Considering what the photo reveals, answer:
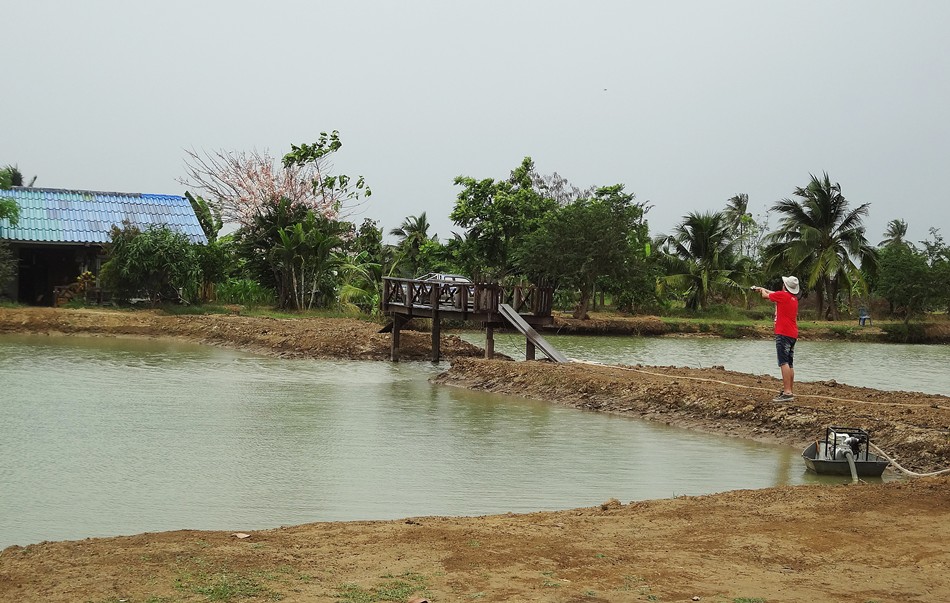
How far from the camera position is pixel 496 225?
40844mm

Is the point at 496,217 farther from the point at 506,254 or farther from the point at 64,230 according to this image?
the point at 64,230

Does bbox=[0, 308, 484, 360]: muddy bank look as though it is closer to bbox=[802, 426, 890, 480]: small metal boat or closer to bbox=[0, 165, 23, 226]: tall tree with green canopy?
bbox=[0, 165, 23, 226]: tall tree with green canopy

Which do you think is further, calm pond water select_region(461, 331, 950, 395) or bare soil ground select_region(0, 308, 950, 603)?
calm pond water select_region(461, 331, 950, 395)

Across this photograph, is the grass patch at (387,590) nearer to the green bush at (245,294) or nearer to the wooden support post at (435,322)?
the wooden support post at (435,322)

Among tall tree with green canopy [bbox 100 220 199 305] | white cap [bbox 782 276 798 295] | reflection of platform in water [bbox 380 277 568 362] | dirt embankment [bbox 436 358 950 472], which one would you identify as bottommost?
dirt embankment [bbox 436 358 950 472]

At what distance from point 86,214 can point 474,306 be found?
18.5 m

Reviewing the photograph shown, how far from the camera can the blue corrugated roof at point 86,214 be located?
1316 inches

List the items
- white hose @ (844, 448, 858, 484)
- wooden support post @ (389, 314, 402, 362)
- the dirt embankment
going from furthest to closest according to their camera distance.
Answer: wooden support post @ (389, 314, 402, 362) → the dirt embankment → white hose @ (844, 448, 858, 484)

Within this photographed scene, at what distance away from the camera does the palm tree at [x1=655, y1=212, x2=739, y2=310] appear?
43.9m

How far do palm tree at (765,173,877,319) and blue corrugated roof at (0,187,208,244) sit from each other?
2591 cm

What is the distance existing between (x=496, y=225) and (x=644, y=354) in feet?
45.0

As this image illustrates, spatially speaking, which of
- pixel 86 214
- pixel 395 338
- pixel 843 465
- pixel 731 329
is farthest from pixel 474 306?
pixel 86 214

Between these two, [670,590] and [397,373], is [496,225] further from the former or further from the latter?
[670,590]

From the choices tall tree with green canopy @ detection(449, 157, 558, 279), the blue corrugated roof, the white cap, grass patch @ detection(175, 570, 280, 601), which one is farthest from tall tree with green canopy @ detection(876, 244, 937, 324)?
grass patch @ detection(175, 570, 280, 601)
